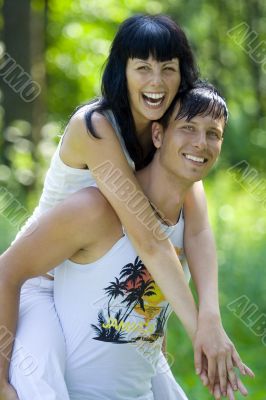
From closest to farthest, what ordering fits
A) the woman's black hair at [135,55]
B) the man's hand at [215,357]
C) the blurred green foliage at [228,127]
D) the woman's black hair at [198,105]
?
the man's hand at [215,357], the woman's black hair at [198,105], the woman's black hair at [135,55], the blurred green foliage at [228,127]

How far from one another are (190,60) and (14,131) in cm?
685

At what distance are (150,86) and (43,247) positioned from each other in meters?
0.67

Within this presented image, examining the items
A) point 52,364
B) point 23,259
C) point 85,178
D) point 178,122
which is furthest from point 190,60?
point 52,364

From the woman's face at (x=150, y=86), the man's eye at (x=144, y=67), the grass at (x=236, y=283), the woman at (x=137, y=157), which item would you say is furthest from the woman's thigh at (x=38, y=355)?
the grass at (x=236, y=283)

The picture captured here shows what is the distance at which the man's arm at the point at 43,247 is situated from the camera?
274cm

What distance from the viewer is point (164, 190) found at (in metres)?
2.97

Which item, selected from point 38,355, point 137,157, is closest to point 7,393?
point 38,355

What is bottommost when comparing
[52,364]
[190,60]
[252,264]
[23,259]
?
[252,264]

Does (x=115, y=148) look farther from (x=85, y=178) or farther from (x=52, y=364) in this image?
(x=52, y=364)

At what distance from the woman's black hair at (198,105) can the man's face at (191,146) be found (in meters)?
0.02

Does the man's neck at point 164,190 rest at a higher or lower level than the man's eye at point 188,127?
lower

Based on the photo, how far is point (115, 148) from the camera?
9.94ft

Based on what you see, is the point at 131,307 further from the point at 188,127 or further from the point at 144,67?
the point at 144,67

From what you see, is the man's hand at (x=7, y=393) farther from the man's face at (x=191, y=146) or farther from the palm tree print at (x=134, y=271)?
the man's face at (x=191, y=146)
